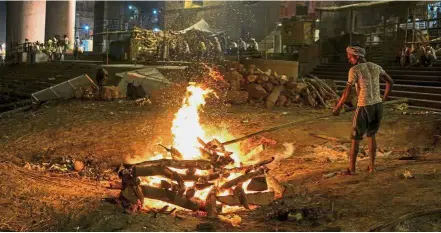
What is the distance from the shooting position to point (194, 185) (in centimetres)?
605

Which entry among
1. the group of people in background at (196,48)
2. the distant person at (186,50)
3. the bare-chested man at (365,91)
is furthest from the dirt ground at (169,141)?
the distant person at (186,50)

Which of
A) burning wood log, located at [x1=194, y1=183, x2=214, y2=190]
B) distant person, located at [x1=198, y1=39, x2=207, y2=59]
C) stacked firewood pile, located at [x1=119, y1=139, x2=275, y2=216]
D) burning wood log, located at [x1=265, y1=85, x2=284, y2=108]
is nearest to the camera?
stacked firewood pile, located at [x1=119, y1=139, x2=275, y2=216]

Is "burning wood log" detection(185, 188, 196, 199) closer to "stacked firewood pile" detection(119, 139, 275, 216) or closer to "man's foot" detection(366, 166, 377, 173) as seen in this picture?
"stacked firewood pile" detection(119, 139, 275, 216)

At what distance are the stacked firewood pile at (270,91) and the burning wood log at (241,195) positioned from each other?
794cm

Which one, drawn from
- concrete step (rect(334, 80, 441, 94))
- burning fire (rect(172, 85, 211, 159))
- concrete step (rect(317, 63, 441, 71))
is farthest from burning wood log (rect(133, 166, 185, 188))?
concrete step (rect(317, 63, 441, 71))

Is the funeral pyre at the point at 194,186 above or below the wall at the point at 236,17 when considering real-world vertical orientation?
below

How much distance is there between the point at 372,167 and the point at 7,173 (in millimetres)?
6032

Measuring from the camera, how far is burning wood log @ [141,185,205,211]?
5793mm

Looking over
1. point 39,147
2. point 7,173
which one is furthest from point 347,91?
point 39,147

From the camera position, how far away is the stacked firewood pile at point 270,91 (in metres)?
14.0

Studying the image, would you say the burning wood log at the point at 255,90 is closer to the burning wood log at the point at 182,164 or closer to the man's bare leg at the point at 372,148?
the man's bare leg at the point at 372,148

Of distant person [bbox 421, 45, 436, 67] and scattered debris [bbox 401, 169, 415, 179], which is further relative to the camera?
distant person [bbox 421, 45, 436, 67]

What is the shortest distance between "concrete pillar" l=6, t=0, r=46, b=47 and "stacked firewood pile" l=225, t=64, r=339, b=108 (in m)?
26.8

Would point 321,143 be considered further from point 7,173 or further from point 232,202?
point 7,173
